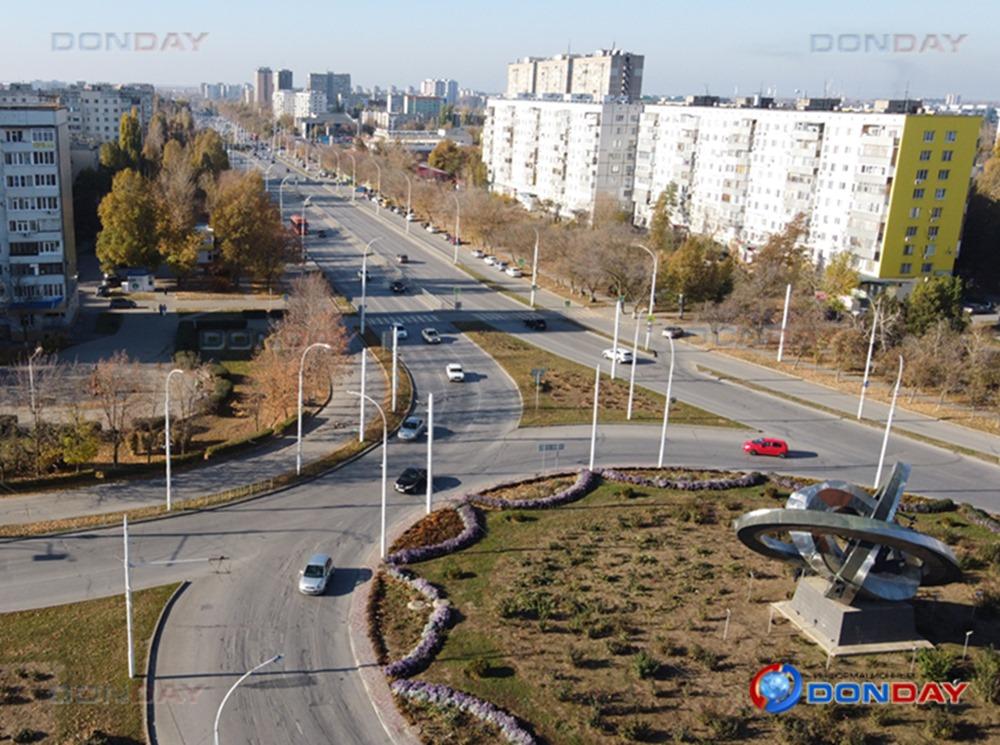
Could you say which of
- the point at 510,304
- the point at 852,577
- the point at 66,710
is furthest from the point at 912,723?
the point at 510,304

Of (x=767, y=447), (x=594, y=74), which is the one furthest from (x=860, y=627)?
(x=594, y=74)

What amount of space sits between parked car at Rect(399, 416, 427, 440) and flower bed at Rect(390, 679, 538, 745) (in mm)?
19886

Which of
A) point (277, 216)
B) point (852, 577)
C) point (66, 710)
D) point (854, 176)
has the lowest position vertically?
point (66, 710)

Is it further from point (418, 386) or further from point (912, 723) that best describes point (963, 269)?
point (912, 723)

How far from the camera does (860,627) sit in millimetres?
26938

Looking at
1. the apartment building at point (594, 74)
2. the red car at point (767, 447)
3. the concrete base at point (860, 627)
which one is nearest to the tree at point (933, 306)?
the red car at point (767, 447)

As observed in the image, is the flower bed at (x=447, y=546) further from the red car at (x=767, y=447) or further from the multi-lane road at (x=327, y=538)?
the red car at (x=767, y=447)

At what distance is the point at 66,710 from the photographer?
23078mm

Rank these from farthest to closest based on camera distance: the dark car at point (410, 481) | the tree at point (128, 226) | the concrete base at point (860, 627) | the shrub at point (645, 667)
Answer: the tree at point (128, 226), the dark car at point (410, 481), the concrete base at point (860, 627), the shrub at point (645, 667)

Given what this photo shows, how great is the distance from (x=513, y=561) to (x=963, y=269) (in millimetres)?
74904

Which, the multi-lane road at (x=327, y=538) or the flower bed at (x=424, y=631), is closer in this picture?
the multi-lane road at (x=327, y=538)

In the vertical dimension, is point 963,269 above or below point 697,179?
below

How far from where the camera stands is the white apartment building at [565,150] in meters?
110

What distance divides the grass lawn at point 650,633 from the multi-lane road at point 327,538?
9.36 feet
